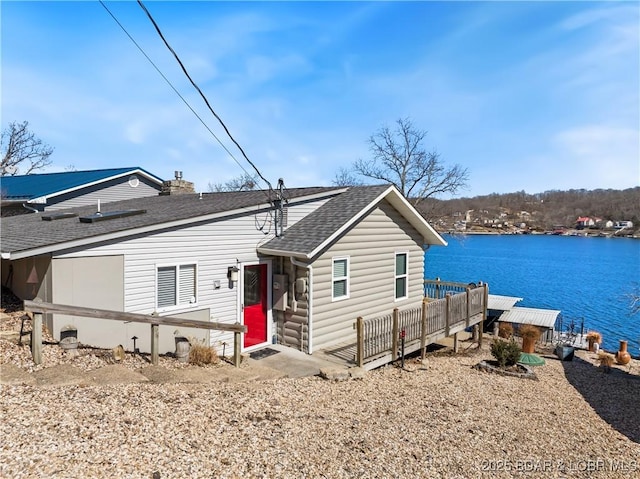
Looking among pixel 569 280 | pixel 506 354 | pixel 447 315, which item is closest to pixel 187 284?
pixel 447 315

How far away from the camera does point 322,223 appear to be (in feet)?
36.3

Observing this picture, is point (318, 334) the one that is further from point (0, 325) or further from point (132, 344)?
point (0, 325)

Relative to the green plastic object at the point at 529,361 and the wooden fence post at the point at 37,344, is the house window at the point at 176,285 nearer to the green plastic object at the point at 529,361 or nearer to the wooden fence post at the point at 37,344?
the wooden fence post at the point at 37,344

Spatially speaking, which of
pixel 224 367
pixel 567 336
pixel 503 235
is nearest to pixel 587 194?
pixel 503 235

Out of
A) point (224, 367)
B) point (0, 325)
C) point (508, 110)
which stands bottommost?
point (224, 367)

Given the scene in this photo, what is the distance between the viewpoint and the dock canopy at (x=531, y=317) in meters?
20.7

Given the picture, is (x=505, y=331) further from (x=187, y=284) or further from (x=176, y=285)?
(x=176, y=285)

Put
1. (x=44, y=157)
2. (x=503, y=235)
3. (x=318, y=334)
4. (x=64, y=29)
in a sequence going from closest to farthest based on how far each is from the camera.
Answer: (x=64, y=29)
(x=318, y=334)
(x=44, y=157)
(x=503, y=235)

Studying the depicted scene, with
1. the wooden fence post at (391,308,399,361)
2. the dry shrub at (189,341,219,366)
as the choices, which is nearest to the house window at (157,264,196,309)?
the dry shrub at (189,341,219,366)

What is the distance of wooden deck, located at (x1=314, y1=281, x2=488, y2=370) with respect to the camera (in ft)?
32.0

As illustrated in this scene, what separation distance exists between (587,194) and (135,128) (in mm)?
142186

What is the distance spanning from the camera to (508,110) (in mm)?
19734

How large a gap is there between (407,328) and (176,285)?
6020 millimetres

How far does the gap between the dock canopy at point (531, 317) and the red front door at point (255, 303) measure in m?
15.4
